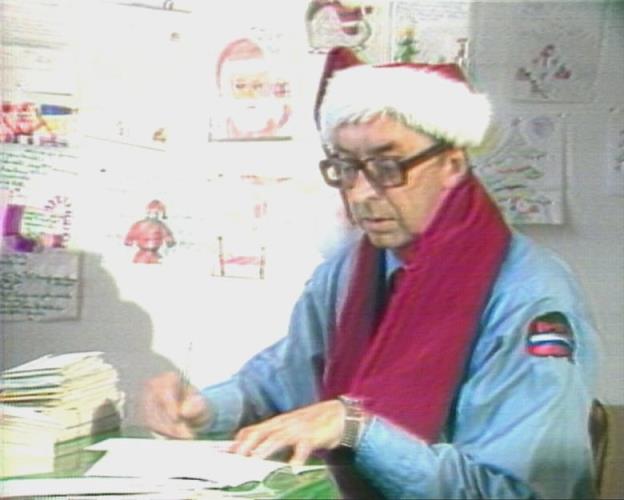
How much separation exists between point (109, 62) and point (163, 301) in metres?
0.37

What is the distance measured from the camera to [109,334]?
1707 mm

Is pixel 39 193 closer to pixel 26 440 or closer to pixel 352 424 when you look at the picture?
pixel 26 440

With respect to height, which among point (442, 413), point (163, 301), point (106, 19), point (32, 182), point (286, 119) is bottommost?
point (442, 413)

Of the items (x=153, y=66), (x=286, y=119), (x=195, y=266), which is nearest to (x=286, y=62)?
(x=286, y=119)

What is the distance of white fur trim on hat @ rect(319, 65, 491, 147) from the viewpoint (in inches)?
64.3

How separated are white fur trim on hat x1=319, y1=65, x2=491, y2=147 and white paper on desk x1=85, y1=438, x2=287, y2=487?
1.61 feet

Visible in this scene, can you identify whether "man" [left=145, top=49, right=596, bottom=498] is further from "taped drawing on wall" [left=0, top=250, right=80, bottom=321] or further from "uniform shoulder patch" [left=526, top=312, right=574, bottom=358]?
"taped drawing on wall" [left=0, top=250, right=80, bottom=321]

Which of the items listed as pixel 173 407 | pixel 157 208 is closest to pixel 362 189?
pixel 157 208

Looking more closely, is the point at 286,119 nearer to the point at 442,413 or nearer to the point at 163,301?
the point at 163,301

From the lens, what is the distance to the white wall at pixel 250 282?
167 centimetres

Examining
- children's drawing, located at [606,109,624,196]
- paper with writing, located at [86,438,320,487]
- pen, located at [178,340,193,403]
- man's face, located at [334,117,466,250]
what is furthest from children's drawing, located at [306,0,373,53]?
paper with writing, located at [86,438,320,487]

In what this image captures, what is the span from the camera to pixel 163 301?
66.8 inches

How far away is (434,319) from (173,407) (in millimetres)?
413

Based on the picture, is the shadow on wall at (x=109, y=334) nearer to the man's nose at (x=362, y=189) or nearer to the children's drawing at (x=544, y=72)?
the man's nose at (x=362, y=189)
